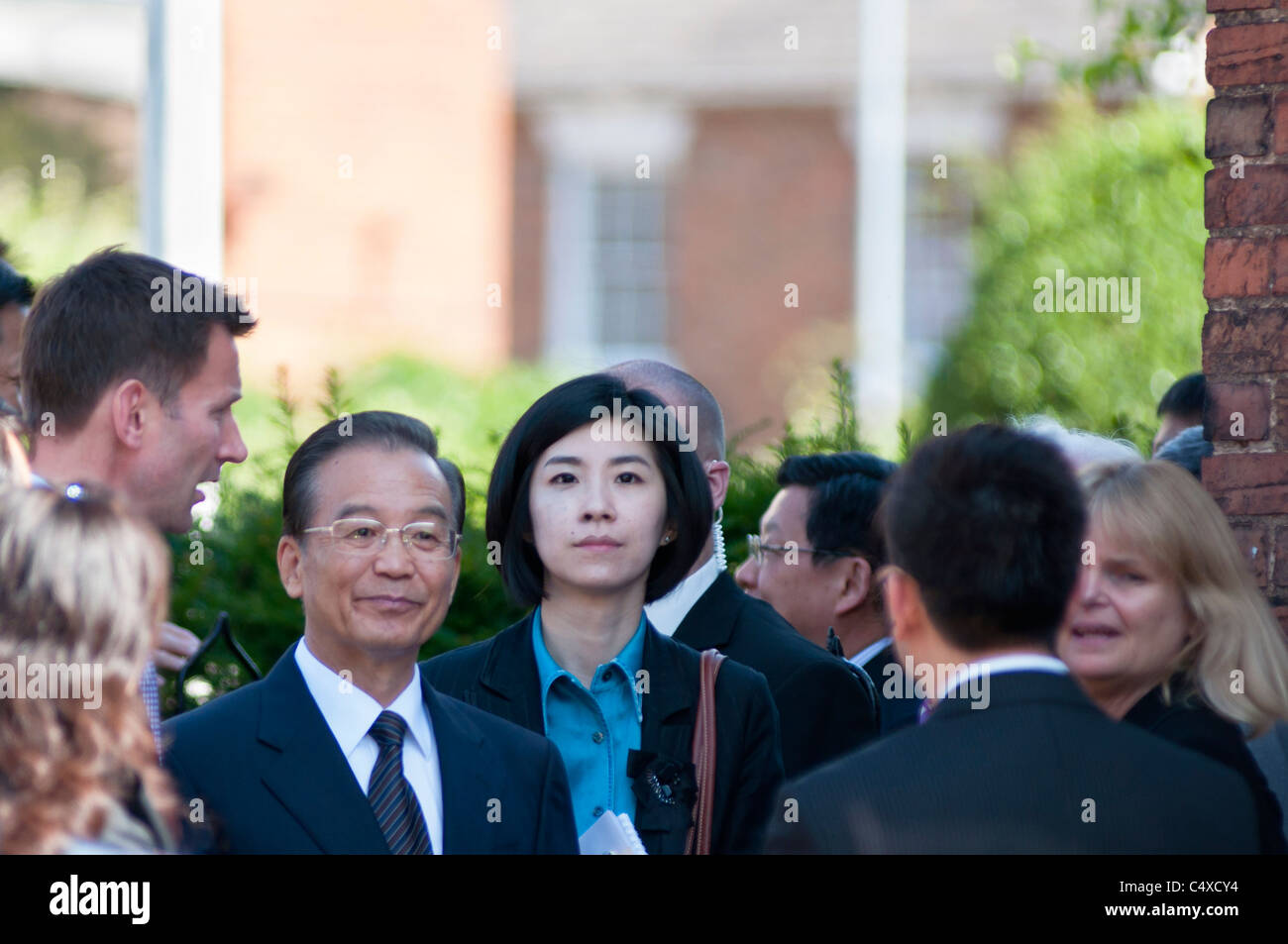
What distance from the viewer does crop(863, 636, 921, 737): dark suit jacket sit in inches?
166

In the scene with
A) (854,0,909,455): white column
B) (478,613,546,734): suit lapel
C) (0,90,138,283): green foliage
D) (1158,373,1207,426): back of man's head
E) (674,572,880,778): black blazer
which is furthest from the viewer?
(0,90,138,283): green foliage

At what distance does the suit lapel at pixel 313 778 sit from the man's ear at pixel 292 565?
0.81 ft

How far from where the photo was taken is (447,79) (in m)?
17.9

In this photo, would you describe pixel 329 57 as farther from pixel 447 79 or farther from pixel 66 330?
pixel 66 330

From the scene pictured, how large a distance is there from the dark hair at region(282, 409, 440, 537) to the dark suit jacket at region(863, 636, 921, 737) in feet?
5.26

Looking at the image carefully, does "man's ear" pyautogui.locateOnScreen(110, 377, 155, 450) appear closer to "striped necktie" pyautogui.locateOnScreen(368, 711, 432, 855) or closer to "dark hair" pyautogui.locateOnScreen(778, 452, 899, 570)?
"striped necktie" pyautogui.locateOnScreen(368, 711, 432, 855)

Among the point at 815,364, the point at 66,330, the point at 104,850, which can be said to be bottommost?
the point at 104,850

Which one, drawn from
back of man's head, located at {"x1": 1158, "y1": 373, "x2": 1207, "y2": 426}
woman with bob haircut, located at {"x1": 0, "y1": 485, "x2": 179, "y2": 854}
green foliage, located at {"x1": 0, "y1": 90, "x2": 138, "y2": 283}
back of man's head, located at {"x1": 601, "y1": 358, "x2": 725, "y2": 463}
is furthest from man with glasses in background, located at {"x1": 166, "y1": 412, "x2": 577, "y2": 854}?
green foliage, located at {"x1": 0, "y1": 90, "x2": 138, "y2": 283}

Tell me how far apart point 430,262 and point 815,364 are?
439cm

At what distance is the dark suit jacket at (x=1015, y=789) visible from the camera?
2270mm

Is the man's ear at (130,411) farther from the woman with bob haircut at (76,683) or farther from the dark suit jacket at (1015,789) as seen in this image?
Result: the dark suit jacket at (1015,789)

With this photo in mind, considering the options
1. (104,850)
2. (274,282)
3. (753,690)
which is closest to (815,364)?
(274,282)

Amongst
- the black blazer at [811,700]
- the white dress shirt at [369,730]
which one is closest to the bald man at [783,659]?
the black blazer at [811,700]
